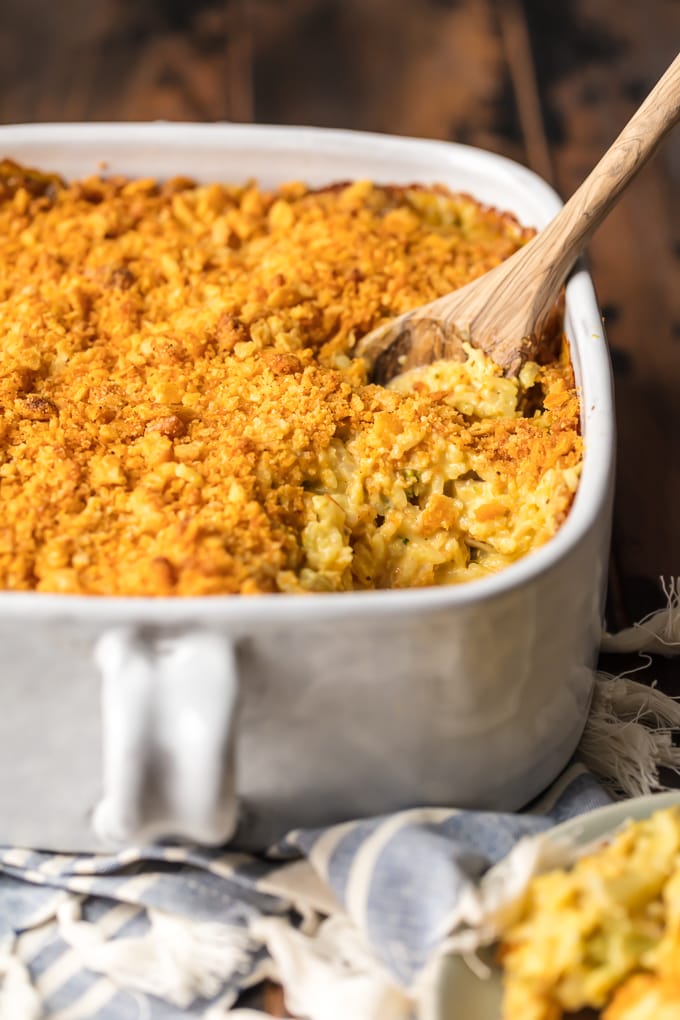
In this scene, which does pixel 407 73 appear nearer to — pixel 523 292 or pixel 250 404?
pixel 523 292

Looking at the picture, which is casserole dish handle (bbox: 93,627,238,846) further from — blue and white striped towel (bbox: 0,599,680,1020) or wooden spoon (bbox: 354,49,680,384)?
wooden spoon (bbox: 354,49,680,384)

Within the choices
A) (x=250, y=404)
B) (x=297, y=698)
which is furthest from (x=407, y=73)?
(x=297, y=698)

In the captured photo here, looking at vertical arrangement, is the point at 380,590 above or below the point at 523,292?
below

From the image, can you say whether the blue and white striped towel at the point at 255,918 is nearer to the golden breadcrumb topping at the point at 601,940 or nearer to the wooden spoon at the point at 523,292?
the golden breadcrumb topping at the point at 601,940

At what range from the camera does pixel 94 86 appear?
2807 mm

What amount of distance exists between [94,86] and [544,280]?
151cm

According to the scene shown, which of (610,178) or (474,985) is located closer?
(474,985)

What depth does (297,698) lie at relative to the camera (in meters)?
1.28

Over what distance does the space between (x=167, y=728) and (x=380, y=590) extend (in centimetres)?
42

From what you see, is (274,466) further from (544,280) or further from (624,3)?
(624,3)

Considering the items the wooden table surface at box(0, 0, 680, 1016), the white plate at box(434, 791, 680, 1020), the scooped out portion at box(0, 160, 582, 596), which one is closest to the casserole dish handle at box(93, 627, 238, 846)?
the scooped out portion at box(0, 160, 582, 596)

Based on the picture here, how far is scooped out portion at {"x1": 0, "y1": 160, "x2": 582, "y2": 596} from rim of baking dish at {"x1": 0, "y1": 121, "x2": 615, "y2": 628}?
0.05 meters

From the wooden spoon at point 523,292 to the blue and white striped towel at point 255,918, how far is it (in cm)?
61

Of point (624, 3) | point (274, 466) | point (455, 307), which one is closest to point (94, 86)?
point (624, 3)
